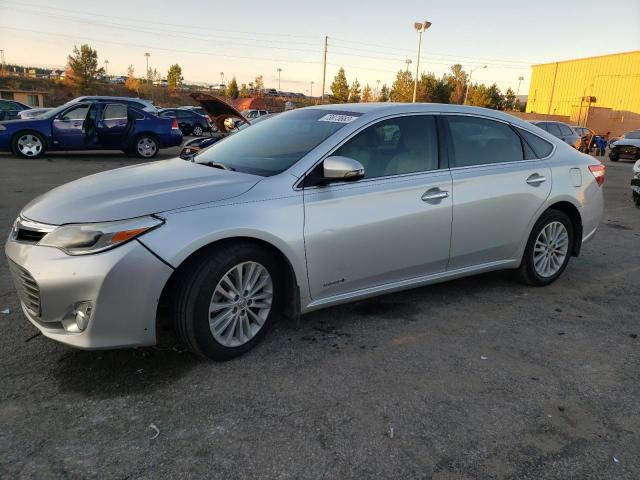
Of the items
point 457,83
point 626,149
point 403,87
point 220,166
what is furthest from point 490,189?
point 457,83

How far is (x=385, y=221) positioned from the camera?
354 cm

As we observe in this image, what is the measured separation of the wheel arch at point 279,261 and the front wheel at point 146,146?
11608 millimetres

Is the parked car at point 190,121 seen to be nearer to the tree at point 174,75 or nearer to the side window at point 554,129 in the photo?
the side window at point 554,129

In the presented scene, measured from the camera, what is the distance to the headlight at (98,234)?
2.72 meters

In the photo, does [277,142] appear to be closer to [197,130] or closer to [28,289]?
[28,289]

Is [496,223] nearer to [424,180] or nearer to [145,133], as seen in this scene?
→ [424,180]

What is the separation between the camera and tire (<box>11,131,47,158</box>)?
12922 mm

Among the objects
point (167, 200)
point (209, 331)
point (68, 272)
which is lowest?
point (209, 331)

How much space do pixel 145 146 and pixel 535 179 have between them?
12.1 m

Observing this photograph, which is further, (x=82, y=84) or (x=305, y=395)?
(x=82, y=84)

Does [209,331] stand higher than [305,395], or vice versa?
[209,331]

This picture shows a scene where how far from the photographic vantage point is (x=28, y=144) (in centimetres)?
1302

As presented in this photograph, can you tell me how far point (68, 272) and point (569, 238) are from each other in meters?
4.21

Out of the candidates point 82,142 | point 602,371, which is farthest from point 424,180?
point 82,142
